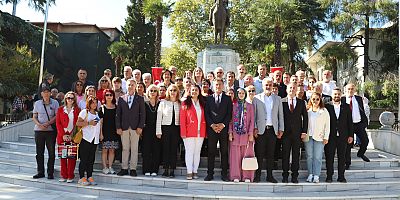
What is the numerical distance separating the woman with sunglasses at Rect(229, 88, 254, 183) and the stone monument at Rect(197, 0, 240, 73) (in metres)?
5.93

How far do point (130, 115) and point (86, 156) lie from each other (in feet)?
3.26

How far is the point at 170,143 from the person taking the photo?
644 cm

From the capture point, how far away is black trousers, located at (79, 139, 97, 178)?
620cm

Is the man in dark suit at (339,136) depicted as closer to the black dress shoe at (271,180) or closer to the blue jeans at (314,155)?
the blue jeans at (314,155)

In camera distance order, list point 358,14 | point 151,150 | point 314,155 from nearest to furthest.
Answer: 1. point 314,155
2. point 151,150
3. point 358,14

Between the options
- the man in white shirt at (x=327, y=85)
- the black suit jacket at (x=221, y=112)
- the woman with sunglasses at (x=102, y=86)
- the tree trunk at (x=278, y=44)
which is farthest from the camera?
the tree trunk at (x=278, y=44)

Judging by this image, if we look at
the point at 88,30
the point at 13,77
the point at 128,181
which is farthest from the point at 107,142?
the point at 88,30

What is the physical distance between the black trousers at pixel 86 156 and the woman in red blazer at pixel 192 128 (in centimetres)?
156

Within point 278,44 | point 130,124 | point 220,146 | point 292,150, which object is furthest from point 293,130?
point 278,44

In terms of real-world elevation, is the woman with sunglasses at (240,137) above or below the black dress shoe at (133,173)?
above

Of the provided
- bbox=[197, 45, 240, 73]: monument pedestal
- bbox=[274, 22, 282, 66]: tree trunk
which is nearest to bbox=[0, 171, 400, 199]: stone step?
bbox=[197, 45, 240, 73]: monument pedestal

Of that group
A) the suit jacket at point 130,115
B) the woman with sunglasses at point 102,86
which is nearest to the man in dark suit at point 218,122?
the suit jacket at point 130,115

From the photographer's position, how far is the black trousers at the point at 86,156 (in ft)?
20.4

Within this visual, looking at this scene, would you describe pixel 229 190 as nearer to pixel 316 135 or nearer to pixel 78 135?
pixel 316 135
